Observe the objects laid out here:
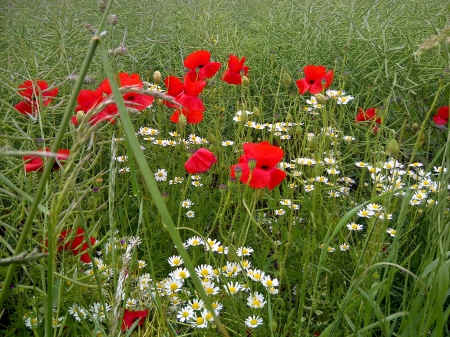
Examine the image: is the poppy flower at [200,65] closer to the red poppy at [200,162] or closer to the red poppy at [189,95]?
the red poppy at [189,95]

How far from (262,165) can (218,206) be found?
0.66 m

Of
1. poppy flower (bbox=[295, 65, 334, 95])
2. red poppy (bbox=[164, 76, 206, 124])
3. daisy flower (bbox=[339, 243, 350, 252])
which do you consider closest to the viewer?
daisy flower (bbox=[339, 243, 350, 252])

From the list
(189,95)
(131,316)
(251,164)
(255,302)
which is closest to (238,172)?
(251,164)

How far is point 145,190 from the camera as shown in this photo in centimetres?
186

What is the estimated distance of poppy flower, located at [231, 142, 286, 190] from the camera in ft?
4.28

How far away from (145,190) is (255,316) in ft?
2.44

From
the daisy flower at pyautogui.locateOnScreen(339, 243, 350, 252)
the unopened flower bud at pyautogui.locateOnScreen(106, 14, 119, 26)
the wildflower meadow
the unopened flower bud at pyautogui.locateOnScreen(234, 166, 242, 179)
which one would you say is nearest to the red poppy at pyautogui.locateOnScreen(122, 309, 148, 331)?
the wildflower meadow

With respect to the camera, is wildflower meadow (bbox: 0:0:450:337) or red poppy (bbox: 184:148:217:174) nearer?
wildflower meadow (bbox: 0:0:450:337)

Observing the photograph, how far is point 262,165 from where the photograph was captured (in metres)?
1.33

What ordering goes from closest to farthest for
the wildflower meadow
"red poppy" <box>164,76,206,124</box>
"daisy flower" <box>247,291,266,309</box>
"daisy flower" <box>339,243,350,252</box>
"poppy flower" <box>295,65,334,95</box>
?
the wildflower meadow, "daisy flower" <box>247,291,266,309</box>, "daisy flower" <box>339,243,350,252</box>, "red poppy" <box>164,76,206,124</box>, "poppy flower" <box>295,65,334,95</box>

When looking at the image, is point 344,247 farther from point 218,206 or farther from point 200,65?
point 200,65

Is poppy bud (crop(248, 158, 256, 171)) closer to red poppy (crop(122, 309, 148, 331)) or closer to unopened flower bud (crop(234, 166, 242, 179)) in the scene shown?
unopened flower bud (crop(234, 166, 242, 179))

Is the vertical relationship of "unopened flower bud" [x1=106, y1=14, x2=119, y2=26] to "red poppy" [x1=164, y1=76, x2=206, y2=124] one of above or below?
above

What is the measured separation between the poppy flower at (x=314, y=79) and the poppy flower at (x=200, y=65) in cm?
33
